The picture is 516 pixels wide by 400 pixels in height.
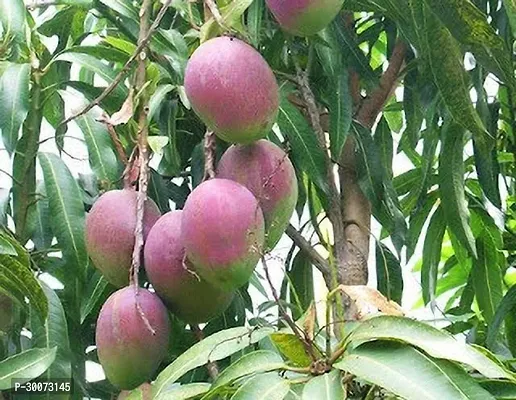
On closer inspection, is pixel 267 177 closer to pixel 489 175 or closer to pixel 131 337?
pixel 131 337

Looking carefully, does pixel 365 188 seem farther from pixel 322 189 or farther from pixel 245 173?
pixel 245 173

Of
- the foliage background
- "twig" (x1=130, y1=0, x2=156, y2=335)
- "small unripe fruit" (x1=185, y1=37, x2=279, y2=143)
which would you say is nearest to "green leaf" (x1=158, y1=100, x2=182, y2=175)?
the foliage background

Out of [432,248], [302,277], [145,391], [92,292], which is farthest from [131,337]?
[432,248]

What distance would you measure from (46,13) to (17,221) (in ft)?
1.14

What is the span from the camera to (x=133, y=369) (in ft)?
2.23

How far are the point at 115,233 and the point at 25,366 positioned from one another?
0.42 feet

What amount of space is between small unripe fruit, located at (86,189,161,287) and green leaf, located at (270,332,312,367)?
0.39 feet

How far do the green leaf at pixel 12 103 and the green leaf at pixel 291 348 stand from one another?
296 mm

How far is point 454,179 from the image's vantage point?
0.91 metres

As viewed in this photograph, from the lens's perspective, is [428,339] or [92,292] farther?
[92,292]

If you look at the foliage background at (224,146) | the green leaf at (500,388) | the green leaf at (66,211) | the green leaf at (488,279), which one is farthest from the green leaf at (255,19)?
the green leaf at (488,279)

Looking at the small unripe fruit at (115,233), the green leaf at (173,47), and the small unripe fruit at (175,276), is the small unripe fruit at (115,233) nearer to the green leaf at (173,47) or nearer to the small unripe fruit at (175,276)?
the small unripe fruit at (175,276)

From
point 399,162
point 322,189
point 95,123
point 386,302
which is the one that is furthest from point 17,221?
point 399,162

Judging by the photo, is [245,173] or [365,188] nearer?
[245,173]
